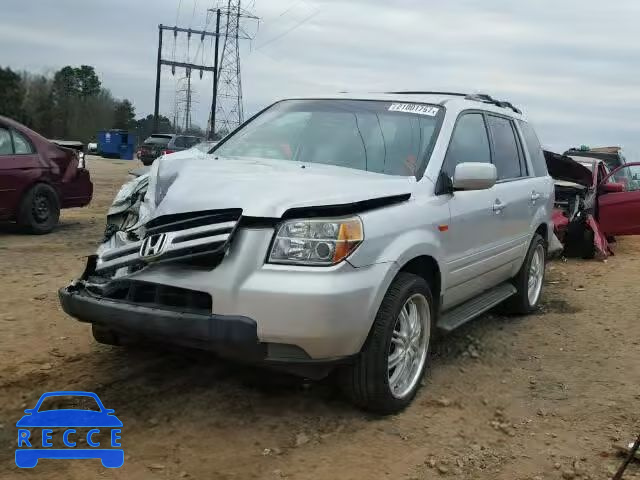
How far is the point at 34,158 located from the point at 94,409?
6249mm

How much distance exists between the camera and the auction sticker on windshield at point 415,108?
442 cm

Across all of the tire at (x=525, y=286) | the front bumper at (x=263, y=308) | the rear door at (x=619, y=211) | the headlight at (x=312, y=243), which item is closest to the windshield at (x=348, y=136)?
the headlight at (x=312, y=243)

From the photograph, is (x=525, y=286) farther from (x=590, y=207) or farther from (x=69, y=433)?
(x=590, y=207)

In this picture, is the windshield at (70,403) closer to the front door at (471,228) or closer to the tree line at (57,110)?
the front door at (471,228)

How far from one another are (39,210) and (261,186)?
6613mm

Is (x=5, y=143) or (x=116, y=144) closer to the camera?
(x=5, y=143)

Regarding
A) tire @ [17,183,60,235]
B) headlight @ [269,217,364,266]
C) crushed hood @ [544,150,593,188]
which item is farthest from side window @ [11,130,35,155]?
crushed hood @ [544,150,593,188]

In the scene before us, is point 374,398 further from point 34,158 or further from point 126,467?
point 34,158

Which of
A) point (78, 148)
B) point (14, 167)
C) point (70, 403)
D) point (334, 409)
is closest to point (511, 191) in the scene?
point (334, 409)

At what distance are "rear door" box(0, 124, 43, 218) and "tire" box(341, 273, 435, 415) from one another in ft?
21.2

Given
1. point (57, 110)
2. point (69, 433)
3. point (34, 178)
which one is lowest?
point (69, 433)

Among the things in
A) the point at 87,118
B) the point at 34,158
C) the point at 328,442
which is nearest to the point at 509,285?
the point at 328,442

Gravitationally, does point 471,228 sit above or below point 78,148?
below

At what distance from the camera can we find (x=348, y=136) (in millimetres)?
4363
